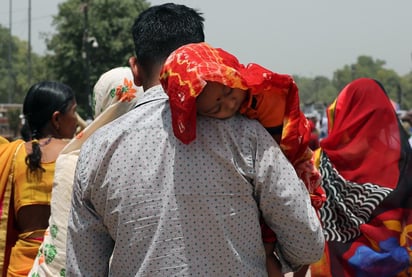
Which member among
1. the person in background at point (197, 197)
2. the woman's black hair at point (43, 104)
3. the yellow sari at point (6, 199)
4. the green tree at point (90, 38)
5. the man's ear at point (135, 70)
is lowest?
the green tree at point (90, 38)

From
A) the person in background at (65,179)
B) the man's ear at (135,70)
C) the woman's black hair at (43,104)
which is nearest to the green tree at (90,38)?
the woman's black hair at (43,104)

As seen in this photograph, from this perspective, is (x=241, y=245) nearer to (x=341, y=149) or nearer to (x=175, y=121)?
(x=175, y=121)

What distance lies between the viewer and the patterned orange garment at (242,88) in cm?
192

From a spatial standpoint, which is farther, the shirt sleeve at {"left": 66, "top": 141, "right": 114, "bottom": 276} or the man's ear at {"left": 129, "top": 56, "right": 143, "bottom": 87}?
the man's ear at {"left": 129, "top": 56, "right": 143, "bottom": 87}

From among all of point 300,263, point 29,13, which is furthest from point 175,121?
point 29,13

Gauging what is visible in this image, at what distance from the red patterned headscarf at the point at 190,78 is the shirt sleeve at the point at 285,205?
0.20 metres

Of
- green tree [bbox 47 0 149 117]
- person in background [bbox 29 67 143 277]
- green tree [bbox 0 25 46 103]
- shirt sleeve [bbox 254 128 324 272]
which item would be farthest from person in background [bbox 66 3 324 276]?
green tree [bbox 0 25 46 103]

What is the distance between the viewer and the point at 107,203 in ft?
6.75

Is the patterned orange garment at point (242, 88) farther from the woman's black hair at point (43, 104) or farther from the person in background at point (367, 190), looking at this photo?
the woman's black hair at point (43, 104)

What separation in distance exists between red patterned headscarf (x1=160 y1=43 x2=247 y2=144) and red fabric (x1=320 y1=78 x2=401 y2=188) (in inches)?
63.7

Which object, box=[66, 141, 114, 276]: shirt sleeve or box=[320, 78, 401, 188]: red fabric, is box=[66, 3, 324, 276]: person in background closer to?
box=[66, 141, 114, 276]: shirt sleeve

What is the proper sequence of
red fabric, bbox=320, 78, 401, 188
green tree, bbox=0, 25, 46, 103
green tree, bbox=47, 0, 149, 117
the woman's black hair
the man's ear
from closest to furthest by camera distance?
the man's ear
red fabric, bbox=320, 78, 401, 188
the woman's black hair
green tree, bbox=47, 0, 149, 117
green tree, bbox=0, 25, 46, 103

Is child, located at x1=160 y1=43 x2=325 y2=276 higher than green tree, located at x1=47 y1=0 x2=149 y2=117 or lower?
higher

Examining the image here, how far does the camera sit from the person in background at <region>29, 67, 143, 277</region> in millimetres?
2844
